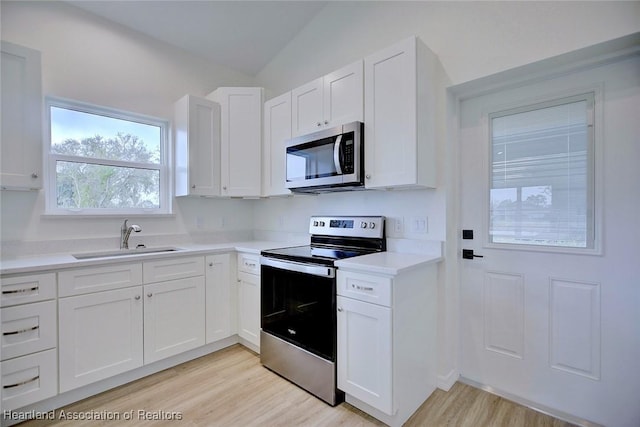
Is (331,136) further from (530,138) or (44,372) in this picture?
(44,372)

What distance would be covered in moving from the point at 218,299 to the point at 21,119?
1846 mm

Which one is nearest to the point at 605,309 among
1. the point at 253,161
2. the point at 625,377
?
the point at 625,377

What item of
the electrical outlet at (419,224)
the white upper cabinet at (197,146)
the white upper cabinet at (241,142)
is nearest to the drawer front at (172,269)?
the white upper cabinet at (197,146)

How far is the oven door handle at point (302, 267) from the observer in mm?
1918

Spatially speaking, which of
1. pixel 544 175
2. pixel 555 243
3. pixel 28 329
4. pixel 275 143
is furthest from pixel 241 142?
pixel 555 243

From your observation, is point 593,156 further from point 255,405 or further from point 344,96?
point 255,405

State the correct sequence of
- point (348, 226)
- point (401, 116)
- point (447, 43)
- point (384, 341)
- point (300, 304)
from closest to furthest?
1. point (384, 341)
2. point (401, 116)
3. point (447, 43)
4. point (300, 304)
5. point (348, 226)

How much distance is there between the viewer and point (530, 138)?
1911 mm

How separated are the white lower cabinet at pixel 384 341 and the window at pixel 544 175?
2.23 feet

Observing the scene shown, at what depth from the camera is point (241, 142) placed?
9.73 ft

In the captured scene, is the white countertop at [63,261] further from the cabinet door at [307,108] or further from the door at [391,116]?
the door at [391,116]

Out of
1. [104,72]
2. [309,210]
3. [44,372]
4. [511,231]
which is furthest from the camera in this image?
[309,210]

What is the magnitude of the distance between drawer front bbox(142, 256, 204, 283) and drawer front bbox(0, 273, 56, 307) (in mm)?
523

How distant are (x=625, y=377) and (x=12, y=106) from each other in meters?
3.89
